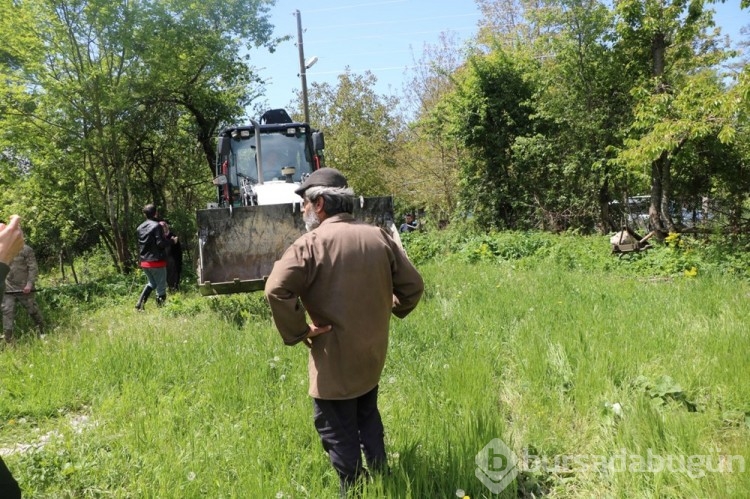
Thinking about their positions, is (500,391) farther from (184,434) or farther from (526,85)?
(526,85)

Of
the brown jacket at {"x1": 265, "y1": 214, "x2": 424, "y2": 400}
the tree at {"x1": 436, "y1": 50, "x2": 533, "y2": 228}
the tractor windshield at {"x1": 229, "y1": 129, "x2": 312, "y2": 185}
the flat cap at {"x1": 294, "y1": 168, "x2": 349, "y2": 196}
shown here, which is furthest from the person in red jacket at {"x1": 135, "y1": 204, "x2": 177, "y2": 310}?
the tree at {"x1": 436, "y1": 50, "x2": 533, "y2": 228}

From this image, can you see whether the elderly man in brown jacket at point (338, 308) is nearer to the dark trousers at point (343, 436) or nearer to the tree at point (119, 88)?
the dark trousers at point (343, 436)

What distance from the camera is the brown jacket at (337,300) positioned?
8.09 ft

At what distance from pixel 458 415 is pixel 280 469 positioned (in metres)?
1.18

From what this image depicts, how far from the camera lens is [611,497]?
8.43 feet

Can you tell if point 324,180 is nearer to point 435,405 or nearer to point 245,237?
point 435,405

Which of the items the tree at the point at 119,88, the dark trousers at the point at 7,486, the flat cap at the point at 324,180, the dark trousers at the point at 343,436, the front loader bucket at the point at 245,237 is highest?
the tree at the point at 119,88

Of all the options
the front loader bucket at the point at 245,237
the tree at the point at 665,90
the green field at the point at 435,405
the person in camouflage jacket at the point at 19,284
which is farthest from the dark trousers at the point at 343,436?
the tree at the point at 665,90

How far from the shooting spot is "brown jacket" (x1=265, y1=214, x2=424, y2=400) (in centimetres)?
246

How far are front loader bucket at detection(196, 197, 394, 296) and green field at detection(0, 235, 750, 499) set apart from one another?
120 centimetres

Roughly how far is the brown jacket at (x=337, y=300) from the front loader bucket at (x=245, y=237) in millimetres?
4524

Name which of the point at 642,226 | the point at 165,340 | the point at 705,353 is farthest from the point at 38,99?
the point at 642,226

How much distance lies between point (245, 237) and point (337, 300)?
4920 mm

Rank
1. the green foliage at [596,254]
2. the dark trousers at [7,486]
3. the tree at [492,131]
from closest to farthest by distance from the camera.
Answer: the dark trousers at [7,486] < the green foliage at [596,254] < the tree at [492,131]
